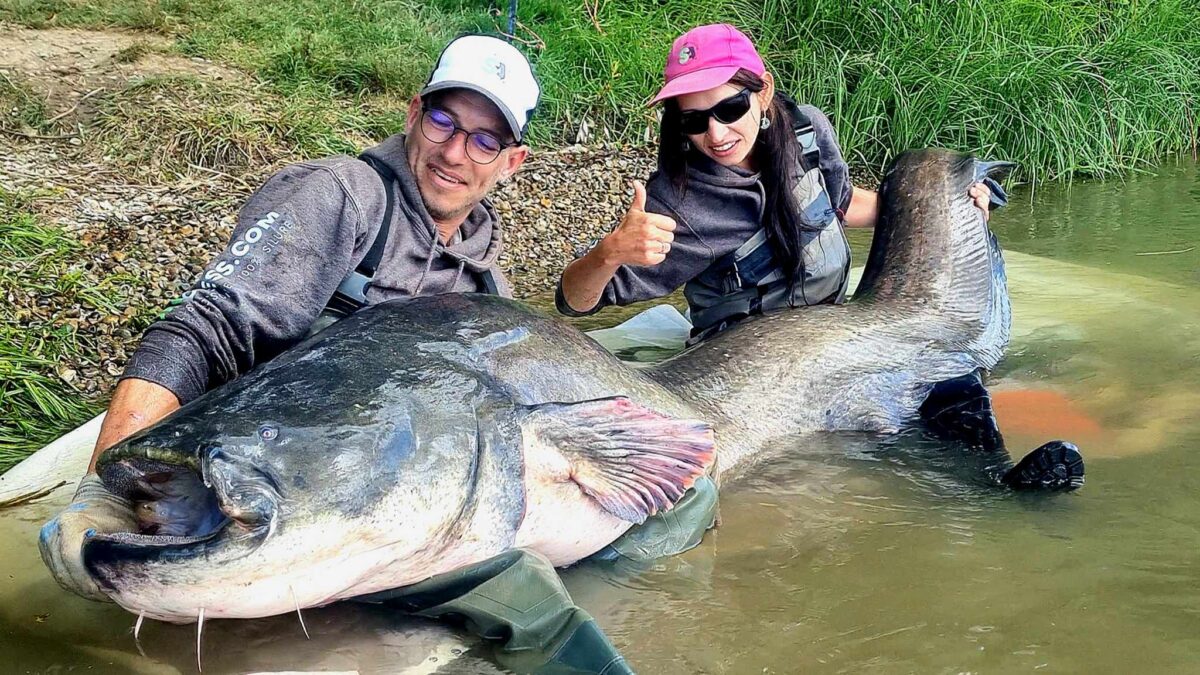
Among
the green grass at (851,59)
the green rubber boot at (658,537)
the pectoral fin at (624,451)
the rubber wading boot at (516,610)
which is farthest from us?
the green grass at (851,59)

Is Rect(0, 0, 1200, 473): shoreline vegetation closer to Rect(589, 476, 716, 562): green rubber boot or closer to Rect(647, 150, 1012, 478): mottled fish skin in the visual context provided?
Rect(647, 150, 1012, 478): mottled fish skin

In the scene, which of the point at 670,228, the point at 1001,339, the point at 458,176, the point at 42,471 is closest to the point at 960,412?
the point at 1001,339

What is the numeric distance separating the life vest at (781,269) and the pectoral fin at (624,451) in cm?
136

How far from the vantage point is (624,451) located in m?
2.48

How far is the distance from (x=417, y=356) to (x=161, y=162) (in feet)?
13.7

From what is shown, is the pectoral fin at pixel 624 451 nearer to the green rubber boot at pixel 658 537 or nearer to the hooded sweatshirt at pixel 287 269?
the green rubber boot at pixel 658 537

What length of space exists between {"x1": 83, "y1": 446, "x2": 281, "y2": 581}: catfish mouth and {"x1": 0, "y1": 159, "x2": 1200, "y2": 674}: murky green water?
0.33 m

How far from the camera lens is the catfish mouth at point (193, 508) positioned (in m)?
1.85

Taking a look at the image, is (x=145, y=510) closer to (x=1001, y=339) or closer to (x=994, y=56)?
(x=1001, y=339)

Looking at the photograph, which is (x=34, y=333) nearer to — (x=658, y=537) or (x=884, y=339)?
(x=658, y=537)

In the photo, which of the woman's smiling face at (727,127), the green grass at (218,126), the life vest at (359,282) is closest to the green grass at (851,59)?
the green grass at (218,126)

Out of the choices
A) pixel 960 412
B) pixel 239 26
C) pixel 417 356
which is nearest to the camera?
pixel 417 356

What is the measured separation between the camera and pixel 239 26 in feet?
27.0

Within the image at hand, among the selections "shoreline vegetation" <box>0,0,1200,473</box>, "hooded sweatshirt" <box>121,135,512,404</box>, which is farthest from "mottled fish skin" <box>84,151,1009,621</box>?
"shoreline vegetation" <box>0,0,1200,473</box>
